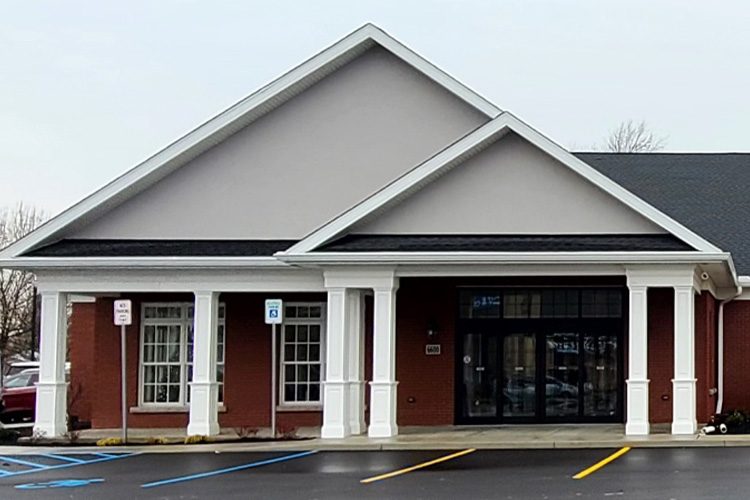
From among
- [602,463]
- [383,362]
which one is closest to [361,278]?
[383,362]

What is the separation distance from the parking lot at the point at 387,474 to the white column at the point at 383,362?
78.7 inches

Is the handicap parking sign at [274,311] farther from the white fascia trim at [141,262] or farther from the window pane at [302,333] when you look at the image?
the window pane at [302,333]

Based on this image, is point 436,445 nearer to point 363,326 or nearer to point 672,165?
point 363,326

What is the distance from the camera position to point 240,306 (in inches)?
1088

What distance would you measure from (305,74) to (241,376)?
648cm

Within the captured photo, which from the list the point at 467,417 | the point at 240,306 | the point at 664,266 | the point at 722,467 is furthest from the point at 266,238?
the point at 722,467

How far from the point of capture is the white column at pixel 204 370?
25094 mm

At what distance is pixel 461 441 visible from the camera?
22984 mm

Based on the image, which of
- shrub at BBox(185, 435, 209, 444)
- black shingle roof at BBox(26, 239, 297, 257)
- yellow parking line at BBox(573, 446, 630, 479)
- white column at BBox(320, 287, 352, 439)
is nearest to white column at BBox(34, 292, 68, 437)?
black shingle roof at BBox(26, 239, 297, 257)

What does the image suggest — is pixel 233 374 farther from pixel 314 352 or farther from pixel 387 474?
pixel 387 474

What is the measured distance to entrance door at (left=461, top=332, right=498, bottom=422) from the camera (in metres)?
27.2

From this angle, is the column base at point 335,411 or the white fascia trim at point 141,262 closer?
the column base at point 335,411

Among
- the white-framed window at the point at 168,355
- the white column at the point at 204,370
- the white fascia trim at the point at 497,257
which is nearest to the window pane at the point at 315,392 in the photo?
the white-framed window at the point at 168,355

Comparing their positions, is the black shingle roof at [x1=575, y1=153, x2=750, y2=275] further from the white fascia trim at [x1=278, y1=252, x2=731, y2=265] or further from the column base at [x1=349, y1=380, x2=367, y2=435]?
the column base at [x1=349, y1=380, x2=367, y2=435]
